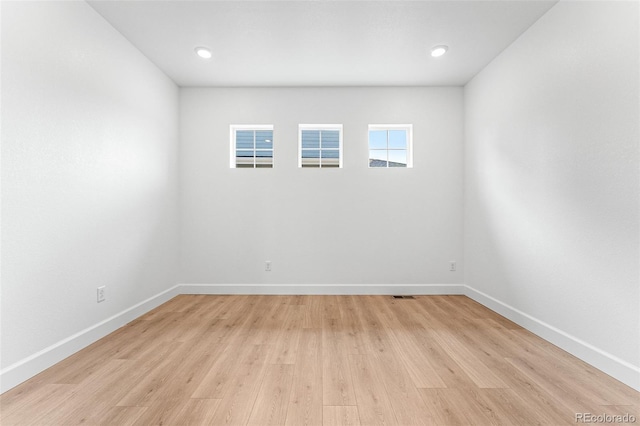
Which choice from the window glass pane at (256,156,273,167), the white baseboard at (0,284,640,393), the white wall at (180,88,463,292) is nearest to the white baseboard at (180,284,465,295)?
the white baseboard at (0,284,640,393)

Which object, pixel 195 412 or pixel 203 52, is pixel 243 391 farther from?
pixel 203 52

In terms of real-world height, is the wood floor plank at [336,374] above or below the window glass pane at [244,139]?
below

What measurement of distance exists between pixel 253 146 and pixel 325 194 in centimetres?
120

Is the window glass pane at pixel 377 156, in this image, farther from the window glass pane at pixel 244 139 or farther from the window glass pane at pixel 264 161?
the window glass pane at pixel 244 139

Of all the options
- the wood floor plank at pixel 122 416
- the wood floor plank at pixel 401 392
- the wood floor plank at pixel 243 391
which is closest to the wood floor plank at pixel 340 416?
the wood floor plank at pixel 401 392

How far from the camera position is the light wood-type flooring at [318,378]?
1409 millimetres

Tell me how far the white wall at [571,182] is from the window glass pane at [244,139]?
2947 mm

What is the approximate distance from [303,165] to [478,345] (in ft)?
9.04

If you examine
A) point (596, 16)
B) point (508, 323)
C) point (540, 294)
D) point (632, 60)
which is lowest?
point (508, 323)

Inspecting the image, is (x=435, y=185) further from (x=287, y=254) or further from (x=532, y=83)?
(x=287, y=254)

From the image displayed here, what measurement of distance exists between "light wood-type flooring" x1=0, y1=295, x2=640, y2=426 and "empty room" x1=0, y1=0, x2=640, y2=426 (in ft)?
0.06

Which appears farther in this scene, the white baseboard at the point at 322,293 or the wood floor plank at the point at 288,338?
the wood floor plank at the point at 288,338

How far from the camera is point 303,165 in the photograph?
3762 millimetres

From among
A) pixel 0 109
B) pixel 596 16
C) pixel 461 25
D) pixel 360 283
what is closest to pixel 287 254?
pixel 360 283
